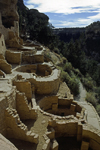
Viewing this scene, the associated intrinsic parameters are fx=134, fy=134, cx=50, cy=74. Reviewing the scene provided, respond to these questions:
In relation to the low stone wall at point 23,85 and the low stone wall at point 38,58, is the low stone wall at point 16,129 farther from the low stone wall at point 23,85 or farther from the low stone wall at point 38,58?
the low stone wall at point 38,58

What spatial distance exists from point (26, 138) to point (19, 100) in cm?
262

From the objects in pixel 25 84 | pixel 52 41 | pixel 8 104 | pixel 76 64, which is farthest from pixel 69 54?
pixel 8 104

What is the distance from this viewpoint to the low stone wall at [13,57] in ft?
54.4

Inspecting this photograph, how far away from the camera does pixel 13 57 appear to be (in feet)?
55.0

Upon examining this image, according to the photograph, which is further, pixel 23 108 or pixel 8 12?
pixel 8 12

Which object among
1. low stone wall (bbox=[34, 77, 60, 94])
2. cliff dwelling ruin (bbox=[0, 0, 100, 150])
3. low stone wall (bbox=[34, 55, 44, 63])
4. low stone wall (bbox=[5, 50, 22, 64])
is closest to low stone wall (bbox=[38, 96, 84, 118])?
cliff dwelling ruin (bbox=[0, 0, 100, 150])

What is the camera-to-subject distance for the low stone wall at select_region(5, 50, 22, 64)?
16581mm

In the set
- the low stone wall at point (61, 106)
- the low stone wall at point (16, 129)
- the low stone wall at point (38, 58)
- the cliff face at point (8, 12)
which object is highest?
the cliff face at point (8, 12)

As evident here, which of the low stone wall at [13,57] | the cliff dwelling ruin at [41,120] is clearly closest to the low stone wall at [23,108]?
the cliff dwelling ruin at [41,120]

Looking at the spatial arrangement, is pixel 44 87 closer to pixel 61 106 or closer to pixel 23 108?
pixel 61 106

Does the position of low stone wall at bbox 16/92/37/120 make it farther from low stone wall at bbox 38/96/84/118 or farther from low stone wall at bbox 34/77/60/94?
low stone wall at bbox 34/77/60/94

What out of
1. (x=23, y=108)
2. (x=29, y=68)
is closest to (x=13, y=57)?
(x=29, y=68)

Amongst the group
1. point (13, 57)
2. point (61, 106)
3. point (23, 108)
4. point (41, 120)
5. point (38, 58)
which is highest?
point (13, 57)

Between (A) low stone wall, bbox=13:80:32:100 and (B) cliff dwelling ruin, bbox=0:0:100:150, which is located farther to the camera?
(A) low stone wall, bbox=13:80:32:100
